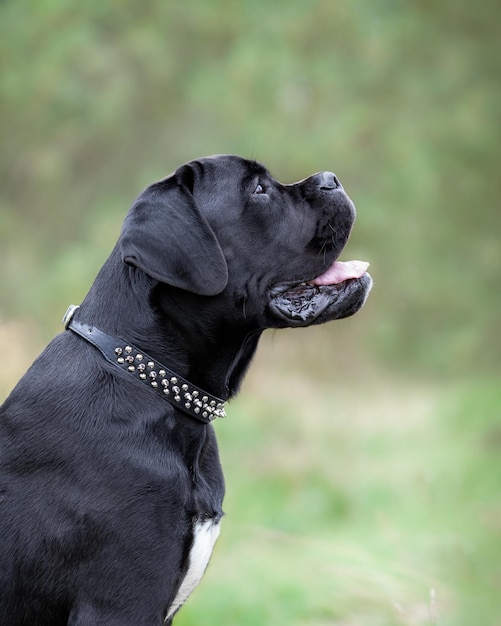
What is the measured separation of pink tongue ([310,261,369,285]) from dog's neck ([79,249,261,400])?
0.37m

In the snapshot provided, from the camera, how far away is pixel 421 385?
8930mm

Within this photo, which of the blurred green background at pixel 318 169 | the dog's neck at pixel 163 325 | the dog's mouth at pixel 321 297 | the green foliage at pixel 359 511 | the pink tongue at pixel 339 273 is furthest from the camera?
the blurred green background at pixel 318 169

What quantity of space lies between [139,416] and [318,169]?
7059mm

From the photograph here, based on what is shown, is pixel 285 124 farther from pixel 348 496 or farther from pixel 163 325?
pixel 163 325

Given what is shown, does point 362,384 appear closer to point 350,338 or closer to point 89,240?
point 350,338

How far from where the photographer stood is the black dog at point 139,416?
2361mm

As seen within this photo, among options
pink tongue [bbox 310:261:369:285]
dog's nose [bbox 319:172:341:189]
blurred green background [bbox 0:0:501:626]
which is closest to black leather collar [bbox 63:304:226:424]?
pink tongue [bbox 310:261:369:285]

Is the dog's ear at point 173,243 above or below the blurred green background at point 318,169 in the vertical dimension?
below

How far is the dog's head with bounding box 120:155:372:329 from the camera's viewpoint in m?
2.55

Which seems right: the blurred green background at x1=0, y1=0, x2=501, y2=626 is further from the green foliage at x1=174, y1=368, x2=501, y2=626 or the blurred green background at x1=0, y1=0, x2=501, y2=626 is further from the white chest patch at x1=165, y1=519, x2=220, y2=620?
the white chest patch at x1=165, y1=519, x2=220, y2=620

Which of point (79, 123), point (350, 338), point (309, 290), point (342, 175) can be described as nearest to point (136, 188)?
point (79, 123)

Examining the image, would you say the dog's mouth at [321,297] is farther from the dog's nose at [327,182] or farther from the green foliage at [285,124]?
the green foliage at [285,124]

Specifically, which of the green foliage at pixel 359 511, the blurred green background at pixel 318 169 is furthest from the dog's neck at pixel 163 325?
the blurred green background at pixel 318 169

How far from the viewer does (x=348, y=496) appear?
6.58 meters
